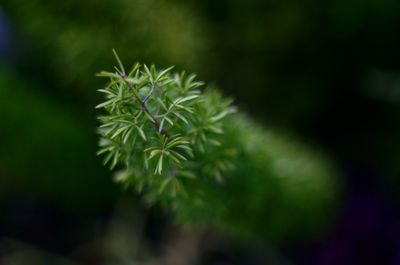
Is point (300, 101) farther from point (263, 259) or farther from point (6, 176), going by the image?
point (6, 176)

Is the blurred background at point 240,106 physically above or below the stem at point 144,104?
above

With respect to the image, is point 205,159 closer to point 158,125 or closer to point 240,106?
point 158,125

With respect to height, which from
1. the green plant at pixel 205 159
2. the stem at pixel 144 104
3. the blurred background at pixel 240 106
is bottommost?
the stem at pixel 144 104

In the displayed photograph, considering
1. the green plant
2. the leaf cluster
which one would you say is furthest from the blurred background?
the leaf cluster

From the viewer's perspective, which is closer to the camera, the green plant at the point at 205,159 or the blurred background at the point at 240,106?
the green plant at the point at 205,159

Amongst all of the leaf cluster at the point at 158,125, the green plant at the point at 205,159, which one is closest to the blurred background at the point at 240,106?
the green plant at the point at 205,159

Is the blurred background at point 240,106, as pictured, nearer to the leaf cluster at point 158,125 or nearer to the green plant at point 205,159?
the green plant at point 205,159

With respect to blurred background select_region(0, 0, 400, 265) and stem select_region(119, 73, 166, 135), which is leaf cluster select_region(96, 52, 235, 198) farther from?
blurred background select_region(0, 0, 400, 265)

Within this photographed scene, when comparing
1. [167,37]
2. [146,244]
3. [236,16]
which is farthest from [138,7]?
[146,244]
